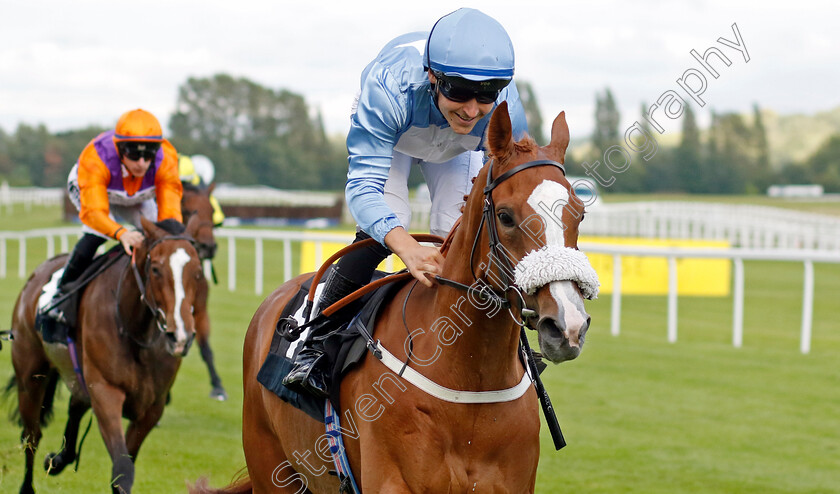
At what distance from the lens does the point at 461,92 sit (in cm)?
285

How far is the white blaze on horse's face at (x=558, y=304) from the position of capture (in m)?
2.16

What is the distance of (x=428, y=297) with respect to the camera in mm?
2885

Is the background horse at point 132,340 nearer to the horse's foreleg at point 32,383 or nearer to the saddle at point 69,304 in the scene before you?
the saddle at point 69,304

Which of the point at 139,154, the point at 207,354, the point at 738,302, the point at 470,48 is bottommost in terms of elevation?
the point at 207,354

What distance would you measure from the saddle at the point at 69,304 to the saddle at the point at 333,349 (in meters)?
2.47

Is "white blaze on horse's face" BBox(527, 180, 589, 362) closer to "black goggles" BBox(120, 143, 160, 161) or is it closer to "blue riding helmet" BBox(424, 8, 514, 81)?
"blue riding helmet" BBox(424, 8, 514, 81)

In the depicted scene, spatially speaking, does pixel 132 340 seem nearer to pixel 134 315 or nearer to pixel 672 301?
pixel 134 315

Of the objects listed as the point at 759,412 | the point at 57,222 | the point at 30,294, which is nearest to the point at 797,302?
the point at 759,412

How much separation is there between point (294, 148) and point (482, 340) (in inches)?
2376

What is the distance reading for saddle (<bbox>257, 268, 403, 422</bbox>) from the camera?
3.00 meters

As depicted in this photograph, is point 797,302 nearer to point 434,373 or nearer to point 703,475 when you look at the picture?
point 703,475

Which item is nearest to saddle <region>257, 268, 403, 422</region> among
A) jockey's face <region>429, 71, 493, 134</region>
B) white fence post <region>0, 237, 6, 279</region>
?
jockey's face <region>429, 71, 493, 134</region>

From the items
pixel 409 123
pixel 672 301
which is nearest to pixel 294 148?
pixel 672 301

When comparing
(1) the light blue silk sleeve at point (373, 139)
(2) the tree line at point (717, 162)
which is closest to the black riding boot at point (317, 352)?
(1) the light blue silk sleeve at point (373, 139)
